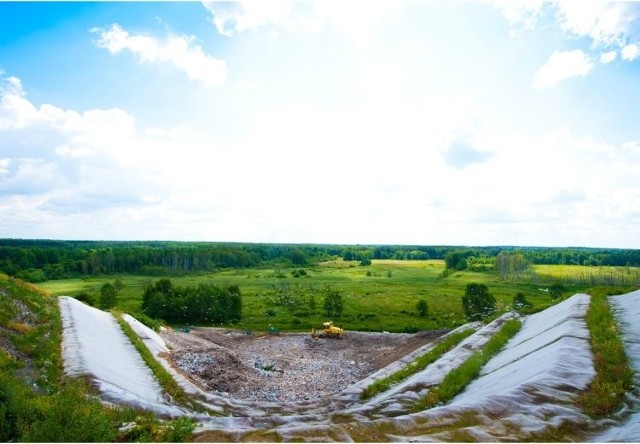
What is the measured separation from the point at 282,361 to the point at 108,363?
58.0 feet

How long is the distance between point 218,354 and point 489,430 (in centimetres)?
2421

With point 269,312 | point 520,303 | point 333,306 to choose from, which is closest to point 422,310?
point 333,306

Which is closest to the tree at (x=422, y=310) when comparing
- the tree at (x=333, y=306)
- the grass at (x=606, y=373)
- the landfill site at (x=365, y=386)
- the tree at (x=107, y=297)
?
the tree at (x=333, y=306)

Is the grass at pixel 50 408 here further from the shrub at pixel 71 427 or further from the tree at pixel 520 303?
the tree at pixel 520 303

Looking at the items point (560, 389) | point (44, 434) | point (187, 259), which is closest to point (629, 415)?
point (560, 389)

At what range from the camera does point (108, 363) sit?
20.0m

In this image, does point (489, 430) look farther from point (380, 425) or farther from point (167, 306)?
point (167, 306)

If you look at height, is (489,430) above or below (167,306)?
above

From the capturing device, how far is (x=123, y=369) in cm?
2022

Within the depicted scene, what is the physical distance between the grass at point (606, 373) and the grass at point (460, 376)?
15.3 feet

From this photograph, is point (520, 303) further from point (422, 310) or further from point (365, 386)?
point (365, 386)

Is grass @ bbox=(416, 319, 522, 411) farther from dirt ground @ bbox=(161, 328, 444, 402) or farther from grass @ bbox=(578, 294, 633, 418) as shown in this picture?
dirt ground @ bbox=(161, 328, 444, 402)

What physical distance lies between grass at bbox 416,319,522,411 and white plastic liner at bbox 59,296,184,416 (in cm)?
888

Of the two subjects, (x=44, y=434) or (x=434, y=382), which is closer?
(x=44, y=434)
